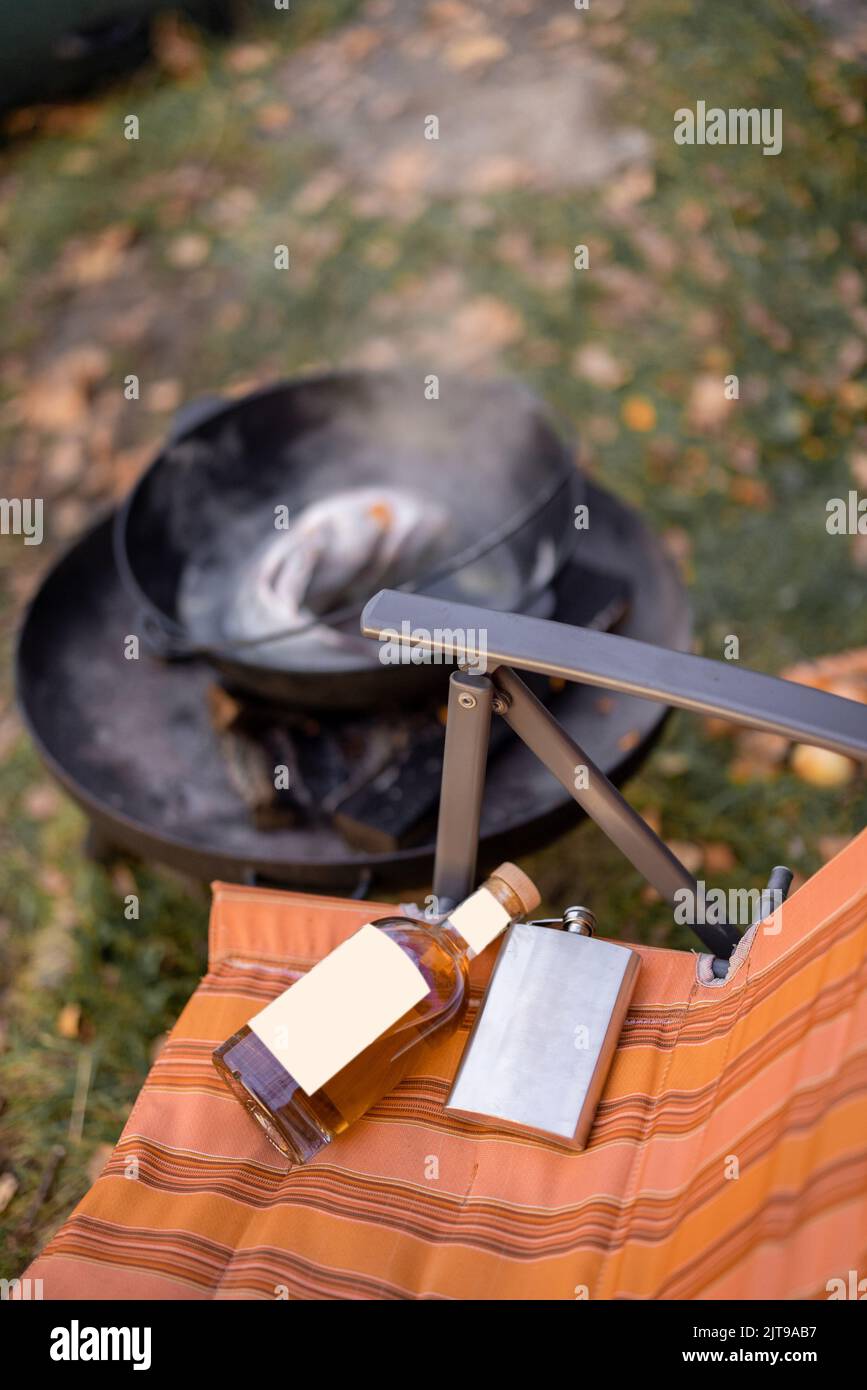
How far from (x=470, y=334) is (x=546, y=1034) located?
2.33 metres

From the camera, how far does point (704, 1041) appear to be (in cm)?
119

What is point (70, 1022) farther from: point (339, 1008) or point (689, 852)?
point (689, 852)

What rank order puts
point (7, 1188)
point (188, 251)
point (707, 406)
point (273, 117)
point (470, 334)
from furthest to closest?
1. point (273, 117)
2. point (188, 251)
3. point (470, 334)
4. point (707, 406)
5. point (7, 1188)

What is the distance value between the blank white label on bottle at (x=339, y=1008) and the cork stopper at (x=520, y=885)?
0.15m

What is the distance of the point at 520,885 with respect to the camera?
1316 millimetres

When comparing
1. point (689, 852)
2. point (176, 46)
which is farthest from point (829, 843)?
point (176, 46)

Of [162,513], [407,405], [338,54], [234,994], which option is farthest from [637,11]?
[234,994]

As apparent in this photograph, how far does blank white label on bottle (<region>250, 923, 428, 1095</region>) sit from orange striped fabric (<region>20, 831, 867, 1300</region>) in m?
0.10

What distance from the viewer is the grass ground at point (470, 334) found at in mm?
2133

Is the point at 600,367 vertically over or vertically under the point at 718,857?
over

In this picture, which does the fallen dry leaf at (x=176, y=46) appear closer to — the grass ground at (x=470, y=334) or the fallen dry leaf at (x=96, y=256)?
the grass ground at (x=470, y=334)

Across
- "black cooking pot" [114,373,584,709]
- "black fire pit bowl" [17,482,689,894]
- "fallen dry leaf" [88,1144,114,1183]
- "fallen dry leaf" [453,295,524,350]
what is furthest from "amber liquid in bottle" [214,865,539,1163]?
"fallen dry leaf" [453,295,524,350]

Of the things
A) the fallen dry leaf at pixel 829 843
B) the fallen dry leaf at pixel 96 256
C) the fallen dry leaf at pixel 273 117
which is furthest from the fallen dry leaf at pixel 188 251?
the fallen dry leaf at pixel 829 843
